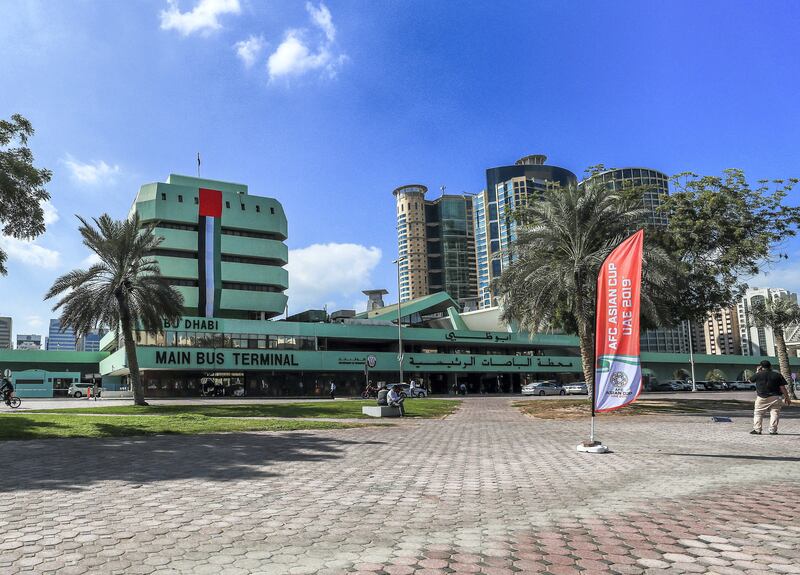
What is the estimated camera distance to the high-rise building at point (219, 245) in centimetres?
6844

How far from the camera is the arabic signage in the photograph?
52.2 meters

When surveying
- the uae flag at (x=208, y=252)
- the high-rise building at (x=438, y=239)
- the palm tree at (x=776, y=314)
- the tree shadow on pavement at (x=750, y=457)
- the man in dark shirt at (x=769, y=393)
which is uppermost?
the high-rise building at (x=438, y=239)

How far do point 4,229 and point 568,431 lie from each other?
19.7 m

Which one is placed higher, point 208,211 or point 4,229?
point 208,211

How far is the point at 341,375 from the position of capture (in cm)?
6244

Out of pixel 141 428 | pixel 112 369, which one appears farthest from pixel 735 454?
pixel 112 369

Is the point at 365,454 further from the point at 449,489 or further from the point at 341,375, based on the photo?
the point at 341,375

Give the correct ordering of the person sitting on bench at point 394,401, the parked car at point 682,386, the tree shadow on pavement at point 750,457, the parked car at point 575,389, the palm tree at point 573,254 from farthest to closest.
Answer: the parked car at point 682,386, the parked car at point 575,389, the palm tree at point 573,254, the person sitting on bench at point 394,401, the tree shadow on pavement at point 750,457

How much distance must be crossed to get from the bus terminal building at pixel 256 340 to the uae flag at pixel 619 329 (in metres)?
43.3

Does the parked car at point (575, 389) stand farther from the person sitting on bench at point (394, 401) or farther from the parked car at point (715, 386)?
the person sitting on bench at point (394, 401)

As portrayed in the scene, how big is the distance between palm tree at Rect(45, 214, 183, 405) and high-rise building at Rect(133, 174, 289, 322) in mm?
33369

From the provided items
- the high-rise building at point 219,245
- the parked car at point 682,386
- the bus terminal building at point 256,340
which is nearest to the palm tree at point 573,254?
the bus terminal building at point 256,340

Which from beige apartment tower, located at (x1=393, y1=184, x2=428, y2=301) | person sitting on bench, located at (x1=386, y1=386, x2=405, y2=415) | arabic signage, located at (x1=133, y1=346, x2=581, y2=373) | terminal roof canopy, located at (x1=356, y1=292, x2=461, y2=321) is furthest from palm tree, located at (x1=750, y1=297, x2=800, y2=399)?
beige apartment tower, located at (x1=393, y1=184, x2=428, y2=301)

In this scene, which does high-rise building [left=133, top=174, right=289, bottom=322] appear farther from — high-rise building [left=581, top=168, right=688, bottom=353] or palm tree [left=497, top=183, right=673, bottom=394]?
palm tree [left=497, top=183, right=673, bottom=394]
